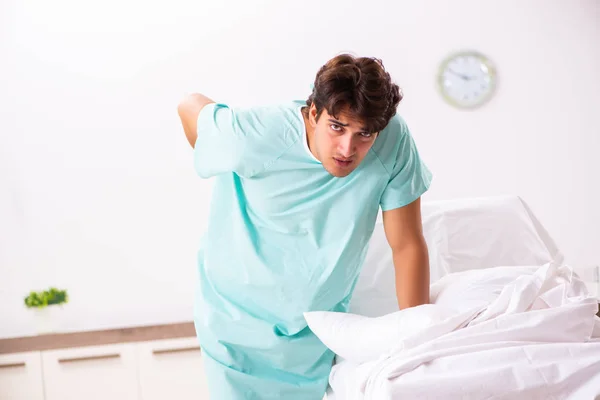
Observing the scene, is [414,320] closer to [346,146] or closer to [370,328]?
[370,328]

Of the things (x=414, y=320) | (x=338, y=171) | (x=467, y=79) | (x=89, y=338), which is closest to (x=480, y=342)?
(x=414, y=320)

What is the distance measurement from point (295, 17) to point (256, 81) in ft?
1.13

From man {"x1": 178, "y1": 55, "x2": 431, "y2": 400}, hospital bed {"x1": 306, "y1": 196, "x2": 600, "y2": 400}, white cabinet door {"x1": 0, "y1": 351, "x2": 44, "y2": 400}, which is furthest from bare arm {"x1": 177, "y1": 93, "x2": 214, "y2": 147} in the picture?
white cabinet door {"x1": 0, "y1": 351, "x2": 44, "y2": 400}

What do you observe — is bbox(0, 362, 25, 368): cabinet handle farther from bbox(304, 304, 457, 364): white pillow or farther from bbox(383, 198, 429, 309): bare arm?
bbox(383, 198, 429, 309): bare arm

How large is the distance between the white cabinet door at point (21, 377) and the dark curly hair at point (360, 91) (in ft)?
6.66

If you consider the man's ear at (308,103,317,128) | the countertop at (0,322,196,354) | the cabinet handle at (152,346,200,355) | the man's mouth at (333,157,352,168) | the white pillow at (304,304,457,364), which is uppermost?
the man's ear at (308,103,317,128)

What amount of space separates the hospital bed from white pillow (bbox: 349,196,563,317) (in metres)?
0.40

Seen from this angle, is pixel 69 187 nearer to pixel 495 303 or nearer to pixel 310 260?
pixel 310 260

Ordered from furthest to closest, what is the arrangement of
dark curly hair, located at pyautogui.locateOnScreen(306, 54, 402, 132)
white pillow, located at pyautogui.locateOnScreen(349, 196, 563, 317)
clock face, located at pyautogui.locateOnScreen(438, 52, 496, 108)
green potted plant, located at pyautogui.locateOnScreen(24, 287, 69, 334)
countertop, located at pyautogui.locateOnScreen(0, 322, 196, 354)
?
1. clock face, located at pyautogui.locateOnScreen(438, 52, 496, 108)
2. green potted plant, located at pyautogui.locateOnScreen(24, 287, 69, 334)
3. countertop, located at pyautogui.locateOnScreen(0, 322, 196, 354)
4. white pillow, located at pyautogui.locateOnScreen(349, 196, 563, 317)
5. dark curly hair, located at pyautogui.locateOnScreen(306, 54, 402, 132)

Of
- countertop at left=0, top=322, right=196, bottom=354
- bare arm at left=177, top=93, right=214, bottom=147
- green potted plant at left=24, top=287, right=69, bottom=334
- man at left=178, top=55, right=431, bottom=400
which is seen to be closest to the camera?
man at left=178, top=55, right=431, bottom=400

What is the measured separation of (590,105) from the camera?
3459 millimetres

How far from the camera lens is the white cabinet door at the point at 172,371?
294 centimetres

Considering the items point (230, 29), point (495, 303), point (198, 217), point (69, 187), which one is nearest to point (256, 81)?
point (230, 29)

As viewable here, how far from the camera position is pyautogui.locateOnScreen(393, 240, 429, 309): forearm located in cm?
173
